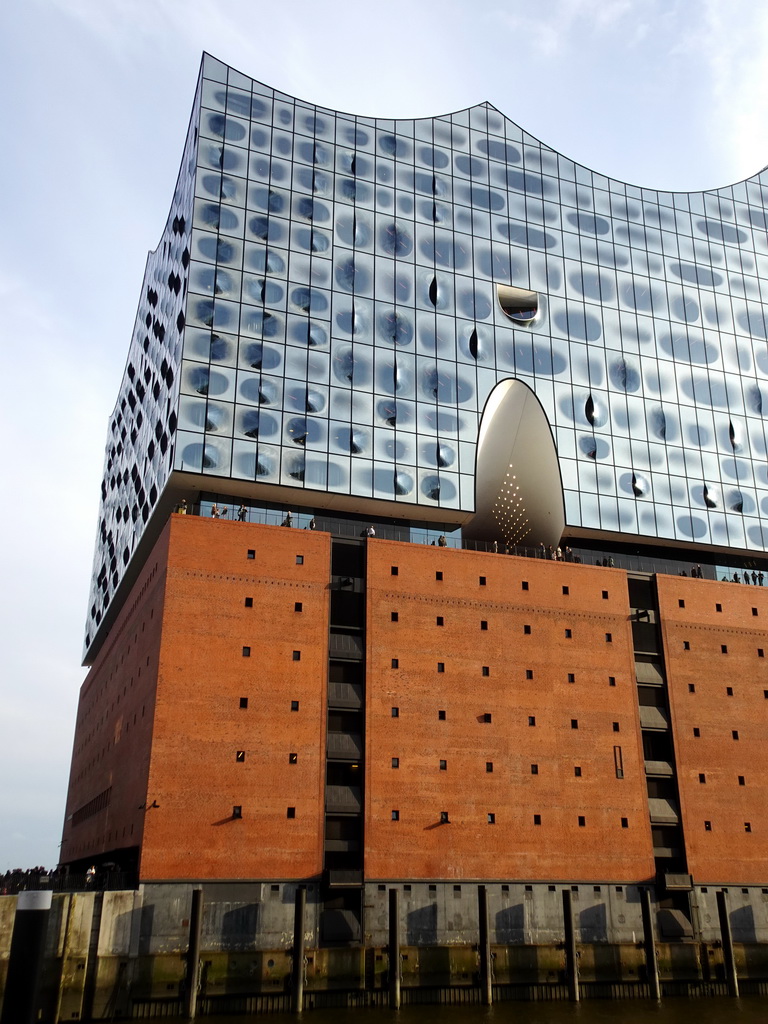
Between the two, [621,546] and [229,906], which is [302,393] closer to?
[621,546]

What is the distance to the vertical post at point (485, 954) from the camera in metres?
28.2

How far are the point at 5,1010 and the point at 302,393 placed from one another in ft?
76.4

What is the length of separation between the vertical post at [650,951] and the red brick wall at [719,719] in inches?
145

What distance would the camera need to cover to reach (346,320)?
37375mm

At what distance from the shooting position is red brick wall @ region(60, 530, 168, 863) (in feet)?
102

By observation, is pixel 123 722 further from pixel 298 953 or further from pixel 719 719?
pixel 719 719

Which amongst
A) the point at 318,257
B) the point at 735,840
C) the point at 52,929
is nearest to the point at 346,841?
the point at 52,929

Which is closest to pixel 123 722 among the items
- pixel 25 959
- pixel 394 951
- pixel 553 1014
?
pixel 394 951

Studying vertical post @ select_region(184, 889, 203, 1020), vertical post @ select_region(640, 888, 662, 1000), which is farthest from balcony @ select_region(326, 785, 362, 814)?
vertical post @ select_region(640, 888, 662, 1000)

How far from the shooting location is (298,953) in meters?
27.0

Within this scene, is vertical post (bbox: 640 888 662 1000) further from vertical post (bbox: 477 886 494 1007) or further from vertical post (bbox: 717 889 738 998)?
vertical post (bbox: 477 886 494 1007)

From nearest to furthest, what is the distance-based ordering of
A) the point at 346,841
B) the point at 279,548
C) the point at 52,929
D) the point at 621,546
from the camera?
the point at 52,929 < the point at 346,841 < the point at 279,548 < the point at 621,546

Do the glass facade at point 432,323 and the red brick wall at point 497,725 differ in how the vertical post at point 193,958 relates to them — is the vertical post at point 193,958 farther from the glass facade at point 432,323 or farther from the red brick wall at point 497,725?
the glass facade at point 432,323

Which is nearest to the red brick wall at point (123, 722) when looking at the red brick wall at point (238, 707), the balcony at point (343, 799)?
the red brick wall at point (238, 707)
